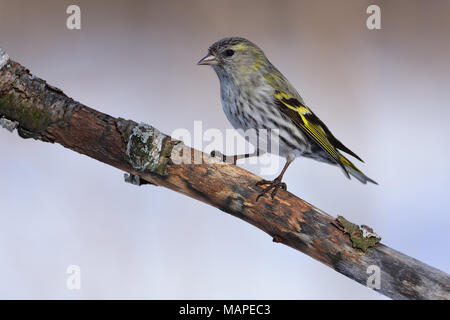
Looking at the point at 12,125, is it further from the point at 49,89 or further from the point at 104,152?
the point at 104,152

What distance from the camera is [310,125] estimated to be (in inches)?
65.9

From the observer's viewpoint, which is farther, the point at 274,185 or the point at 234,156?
the point at 234,156

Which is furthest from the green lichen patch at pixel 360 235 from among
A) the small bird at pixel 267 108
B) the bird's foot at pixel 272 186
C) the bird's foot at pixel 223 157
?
the bird's foot at pixel 223 157

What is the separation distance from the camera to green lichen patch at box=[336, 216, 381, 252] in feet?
4.29

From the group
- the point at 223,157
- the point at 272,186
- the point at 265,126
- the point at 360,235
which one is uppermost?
the point at 265,126

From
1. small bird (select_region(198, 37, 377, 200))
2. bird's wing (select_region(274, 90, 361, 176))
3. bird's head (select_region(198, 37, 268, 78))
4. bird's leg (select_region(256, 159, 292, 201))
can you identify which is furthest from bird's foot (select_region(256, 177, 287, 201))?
bird's head (select_region(198, 37, 268, 78))

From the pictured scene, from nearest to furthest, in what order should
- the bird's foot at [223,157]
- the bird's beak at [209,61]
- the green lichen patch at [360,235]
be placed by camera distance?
1. the green lichen patch at [360,235]
2. the bird's foot at [223,157]
3. the bird's beak at [209,61]

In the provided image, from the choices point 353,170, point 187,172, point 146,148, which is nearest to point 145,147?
point 146,148

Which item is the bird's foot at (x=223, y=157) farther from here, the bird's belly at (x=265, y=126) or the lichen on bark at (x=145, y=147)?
the lichen on bark at (x=145, y=147)

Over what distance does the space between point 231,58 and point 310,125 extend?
387 millimetres

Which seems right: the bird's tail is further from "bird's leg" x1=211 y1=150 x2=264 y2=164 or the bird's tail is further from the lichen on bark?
the lichen on bark

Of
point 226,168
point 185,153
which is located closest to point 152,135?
point 185,153

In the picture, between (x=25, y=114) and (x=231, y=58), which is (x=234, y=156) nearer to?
(x=231, y=58)

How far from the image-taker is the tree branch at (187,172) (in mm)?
1309
